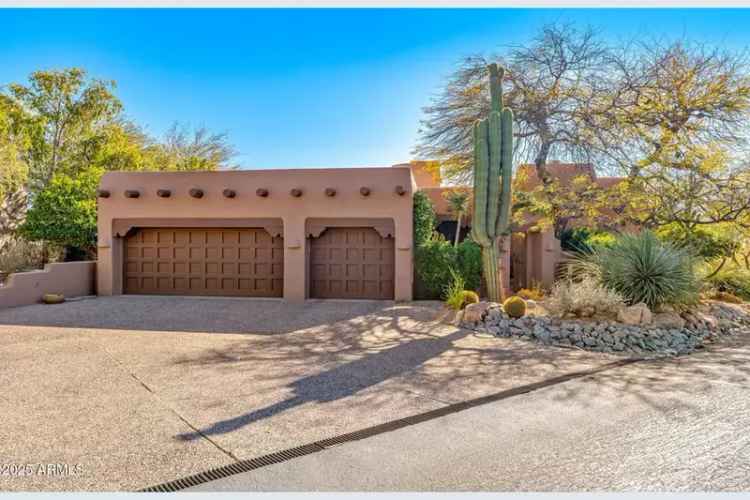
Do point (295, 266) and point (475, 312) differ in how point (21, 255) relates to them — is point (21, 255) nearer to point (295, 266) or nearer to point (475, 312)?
point (295, 266)

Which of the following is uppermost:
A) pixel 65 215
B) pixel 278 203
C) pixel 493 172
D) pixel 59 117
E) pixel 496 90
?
pixel 59 117

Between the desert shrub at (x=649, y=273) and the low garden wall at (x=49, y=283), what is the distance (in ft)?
43.5

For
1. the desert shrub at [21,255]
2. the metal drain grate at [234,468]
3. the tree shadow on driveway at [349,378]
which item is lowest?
the metal drain grate at [234,468]

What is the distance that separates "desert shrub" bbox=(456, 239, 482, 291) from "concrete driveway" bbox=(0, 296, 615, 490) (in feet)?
9.17

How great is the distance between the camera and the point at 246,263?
13859 millimetres

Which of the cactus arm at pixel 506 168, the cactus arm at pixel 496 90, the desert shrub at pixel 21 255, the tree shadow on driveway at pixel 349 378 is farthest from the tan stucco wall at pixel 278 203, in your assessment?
the tree shadow on driveway at pixel 349 378

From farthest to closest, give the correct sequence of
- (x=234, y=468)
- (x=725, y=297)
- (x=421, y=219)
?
(x=421, y=219) → (x=725, y=297) → (x=234, y=468)

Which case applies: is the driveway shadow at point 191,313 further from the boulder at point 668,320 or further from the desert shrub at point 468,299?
the boulder at point 668,320

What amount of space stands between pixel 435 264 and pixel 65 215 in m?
10.7

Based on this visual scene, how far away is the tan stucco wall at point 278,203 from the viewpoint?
43.1ft

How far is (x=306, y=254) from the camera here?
44.0ft

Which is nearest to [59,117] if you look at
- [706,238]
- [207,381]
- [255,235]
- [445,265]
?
[255,235]

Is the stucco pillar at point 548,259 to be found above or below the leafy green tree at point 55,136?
below

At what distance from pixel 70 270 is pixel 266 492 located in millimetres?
12671
